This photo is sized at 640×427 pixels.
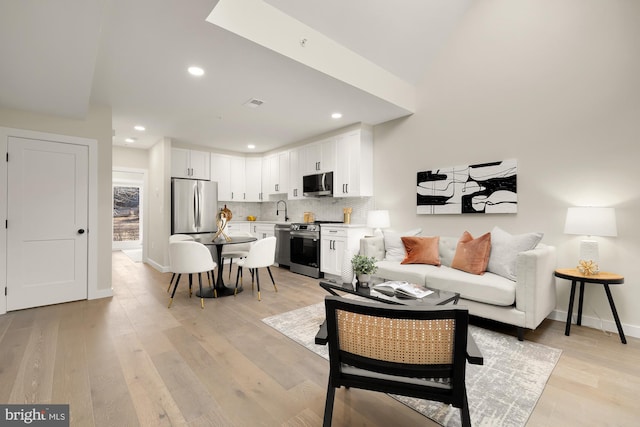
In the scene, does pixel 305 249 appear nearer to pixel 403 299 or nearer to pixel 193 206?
pixel 193 206

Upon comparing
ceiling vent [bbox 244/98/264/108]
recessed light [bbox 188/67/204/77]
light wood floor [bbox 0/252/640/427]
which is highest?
recessed light [bbox 188/67/204/77]

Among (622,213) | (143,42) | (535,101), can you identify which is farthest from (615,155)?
(143,42)

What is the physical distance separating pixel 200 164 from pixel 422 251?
495 centimetres

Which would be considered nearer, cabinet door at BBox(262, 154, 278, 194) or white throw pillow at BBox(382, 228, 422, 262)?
white throw pillow at BBox(382, 228, 422, 262)

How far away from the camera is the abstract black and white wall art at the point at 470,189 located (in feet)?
11.6

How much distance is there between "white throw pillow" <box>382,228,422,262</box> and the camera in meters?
3.98

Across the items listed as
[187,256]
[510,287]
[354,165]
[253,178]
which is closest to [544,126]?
[510,287]

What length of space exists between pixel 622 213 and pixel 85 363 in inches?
192

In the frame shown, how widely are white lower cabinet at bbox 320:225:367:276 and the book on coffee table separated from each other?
1948 mm

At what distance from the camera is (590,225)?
277 cm

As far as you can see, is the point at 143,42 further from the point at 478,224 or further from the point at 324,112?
the point at 478,224

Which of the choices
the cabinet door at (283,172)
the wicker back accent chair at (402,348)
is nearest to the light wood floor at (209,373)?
the wicker back accent chair at (402,348)

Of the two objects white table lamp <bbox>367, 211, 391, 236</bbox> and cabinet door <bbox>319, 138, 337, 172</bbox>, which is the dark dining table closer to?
white table lamp <bbox>367, 211, 391, 236</bbox>

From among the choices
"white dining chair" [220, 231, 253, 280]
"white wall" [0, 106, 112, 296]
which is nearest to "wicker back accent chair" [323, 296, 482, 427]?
"white dining chair" [220, 231, 253, 280]
